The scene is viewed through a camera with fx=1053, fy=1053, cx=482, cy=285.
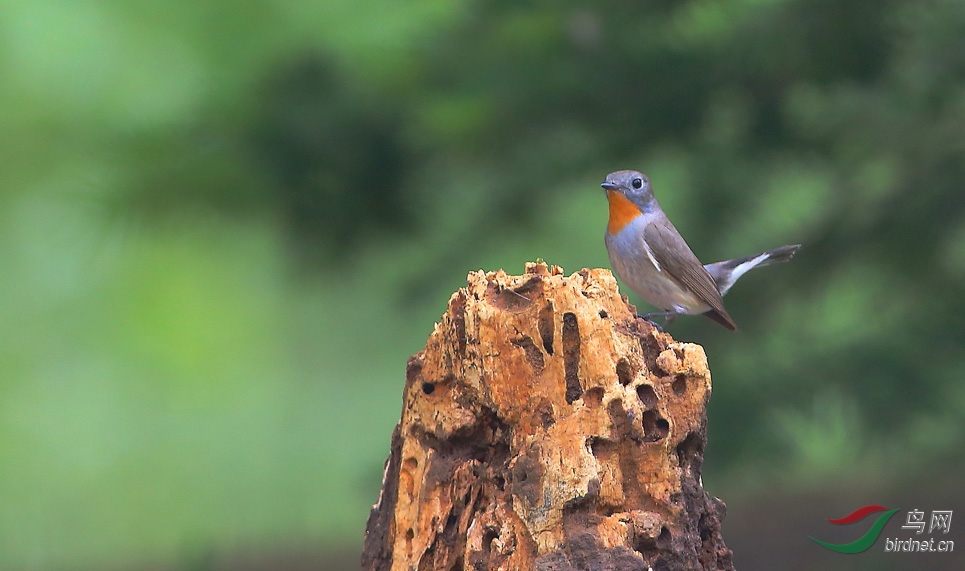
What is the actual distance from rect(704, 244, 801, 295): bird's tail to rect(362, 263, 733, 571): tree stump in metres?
2.86

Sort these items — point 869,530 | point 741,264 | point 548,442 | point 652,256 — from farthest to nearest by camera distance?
point 741,264
point 652,256
point 869,530
point 548,442

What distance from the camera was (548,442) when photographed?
2.37 meters

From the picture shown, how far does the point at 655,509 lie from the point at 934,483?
4.10m

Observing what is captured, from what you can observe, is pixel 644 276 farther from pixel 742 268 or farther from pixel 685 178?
pixel 685 178

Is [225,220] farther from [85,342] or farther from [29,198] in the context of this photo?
[85,342]

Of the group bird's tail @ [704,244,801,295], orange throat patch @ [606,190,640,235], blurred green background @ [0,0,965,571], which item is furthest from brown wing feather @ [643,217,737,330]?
blurred green background @ [0,0,965,571]

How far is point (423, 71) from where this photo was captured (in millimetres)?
5758

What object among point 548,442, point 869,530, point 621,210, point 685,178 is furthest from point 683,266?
point 548,442

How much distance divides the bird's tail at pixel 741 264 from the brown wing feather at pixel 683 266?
1.15 ft

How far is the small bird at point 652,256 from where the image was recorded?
4898 millimetres

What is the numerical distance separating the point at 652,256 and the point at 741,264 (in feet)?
2.10

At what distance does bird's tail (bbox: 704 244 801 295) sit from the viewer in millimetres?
5324

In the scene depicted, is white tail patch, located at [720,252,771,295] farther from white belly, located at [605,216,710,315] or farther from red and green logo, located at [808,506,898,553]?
red and green logo, located at [808,506,898,553]

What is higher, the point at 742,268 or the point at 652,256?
the point at 742,268
